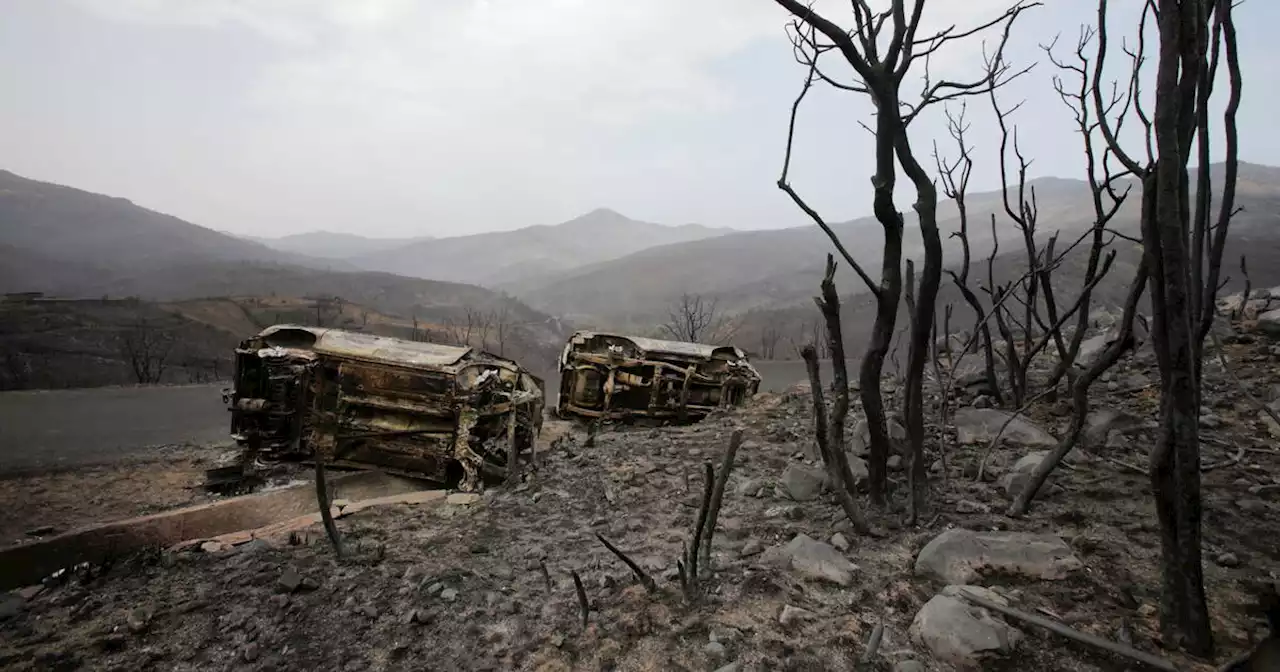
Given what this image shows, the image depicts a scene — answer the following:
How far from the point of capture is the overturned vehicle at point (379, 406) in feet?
21.3

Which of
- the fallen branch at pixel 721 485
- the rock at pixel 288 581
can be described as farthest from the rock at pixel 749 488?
the rock at pixel 288 581

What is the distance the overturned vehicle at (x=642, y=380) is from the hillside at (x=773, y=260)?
28128 millimetres

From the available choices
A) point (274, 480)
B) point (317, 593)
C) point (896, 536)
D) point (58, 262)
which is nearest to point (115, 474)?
point (274, 480)

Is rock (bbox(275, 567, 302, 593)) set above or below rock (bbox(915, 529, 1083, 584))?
below

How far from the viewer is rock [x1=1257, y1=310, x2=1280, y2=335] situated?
6430mm

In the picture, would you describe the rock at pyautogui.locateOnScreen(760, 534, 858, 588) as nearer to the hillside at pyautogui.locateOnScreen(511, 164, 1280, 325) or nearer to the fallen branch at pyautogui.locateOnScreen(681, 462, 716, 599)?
the fallen branch at pyautogui.locateOnScreen(681, 462, 716, 599)

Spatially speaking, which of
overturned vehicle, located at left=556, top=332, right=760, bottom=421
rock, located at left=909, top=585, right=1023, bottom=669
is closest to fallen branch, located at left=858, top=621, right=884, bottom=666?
rock, located at left=909, top=585, right=1023, bottom=669

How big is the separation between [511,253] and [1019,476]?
96633 mm

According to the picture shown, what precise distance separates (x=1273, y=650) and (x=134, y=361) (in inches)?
861

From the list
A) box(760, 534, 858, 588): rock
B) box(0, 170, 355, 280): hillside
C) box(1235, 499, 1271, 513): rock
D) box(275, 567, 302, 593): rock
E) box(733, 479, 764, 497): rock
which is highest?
box(0, 170, 355, 280): hillside

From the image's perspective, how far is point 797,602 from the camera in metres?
3.09

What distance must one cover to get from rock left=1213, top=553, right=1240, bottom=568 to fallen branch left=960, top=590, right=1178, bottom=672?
43.1 inches

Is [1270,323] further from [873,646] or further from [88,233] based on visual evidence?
[88,233]

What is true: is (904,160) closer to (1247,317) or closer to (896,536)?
(896,536)
